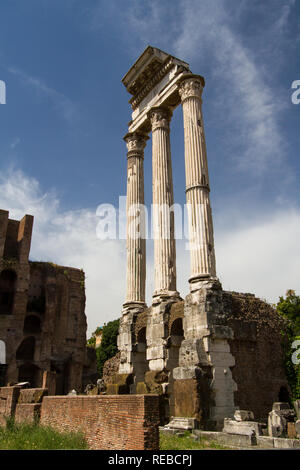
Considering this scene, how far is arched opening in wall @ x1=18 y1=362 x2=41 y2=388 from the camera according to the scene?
103 ft

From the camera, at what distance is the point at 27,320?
3431 cm

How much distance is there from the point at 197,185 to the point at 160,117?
482cm

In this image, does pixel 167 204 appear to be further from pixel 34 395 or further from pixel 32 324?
pixel 32 324

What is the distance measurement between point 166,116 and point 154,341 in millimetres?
9435

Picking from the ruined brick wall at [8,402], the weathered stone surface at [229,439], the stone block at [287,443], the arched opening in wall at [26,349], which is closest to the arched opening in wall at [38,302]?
the arched opening in wall at [26,349]

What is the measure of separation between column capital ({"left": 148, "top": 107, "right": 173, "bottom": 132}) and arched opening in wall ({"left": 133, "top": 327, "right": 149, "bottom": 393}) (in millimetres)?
8469

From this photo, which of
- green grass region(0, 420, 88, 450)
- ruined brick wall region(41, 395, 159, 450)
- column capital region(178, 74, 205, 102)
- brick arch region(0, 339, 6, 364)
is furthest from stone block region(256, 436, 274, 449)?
brick arch region(0, 339, 6, 364)

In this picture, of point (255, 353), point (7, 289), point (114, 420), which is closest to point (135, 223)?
point (255, 353)

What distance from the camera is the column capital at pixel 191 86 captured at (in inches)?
588

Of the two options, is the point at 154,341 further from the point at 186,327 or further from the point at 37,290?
the point at 37,290

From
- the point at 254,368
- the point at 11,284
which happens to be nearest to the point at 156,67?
the point at 254,368
